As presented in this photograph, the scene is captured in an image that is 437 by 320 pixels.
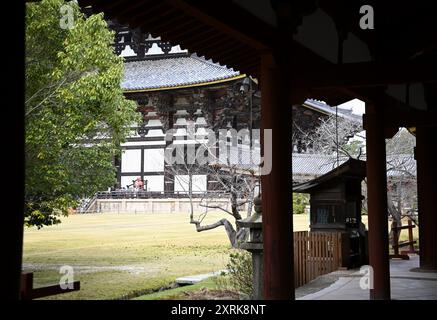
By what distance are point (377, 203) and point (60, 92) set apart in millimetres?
7062

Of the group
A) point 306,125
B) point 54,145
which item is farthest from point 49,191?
point 306,125

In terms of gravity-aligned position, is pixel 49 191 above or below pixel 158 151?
below

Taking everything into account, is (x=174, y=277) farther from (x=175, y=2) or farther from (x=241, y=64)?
(x=175, y=2)

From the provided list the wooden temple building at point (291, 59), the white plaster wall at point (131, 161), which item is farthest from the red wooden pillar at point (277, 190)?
the white plaster wall at point (131, 161)

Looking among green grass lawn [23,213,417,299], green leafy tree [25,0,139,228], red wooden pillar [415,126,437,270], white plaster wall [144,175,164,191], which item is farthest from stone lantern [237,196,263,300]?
white plaster wall [144,175,164,191]

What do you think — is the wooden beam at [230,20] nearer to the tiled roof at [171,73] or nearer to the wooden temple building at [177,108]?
the wooden temple building at [177,108]

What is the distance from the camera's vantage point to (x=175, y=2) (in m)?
3.18

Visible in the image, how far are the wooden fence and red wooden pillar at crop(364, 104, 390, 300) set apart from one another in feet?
11.1

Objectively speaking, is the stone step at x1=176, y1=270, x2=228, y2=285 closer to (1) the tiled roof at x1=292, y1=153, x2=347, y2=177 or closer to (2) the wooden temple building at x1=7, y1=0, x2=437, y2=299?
(2) the wooden temple building at x1=7, y1=0, x2=437, y2=299

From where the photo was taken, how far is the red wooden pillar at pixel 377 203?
5.90 metres

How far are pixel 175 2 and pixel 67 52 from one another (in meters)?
7.74

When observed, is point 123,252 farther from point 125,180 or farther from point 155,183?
point 125,180

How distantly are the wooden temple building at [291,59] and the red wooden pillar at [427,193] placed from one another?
1.66 meters

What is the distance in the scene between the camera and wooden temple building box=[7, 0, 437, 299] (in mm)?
3672
